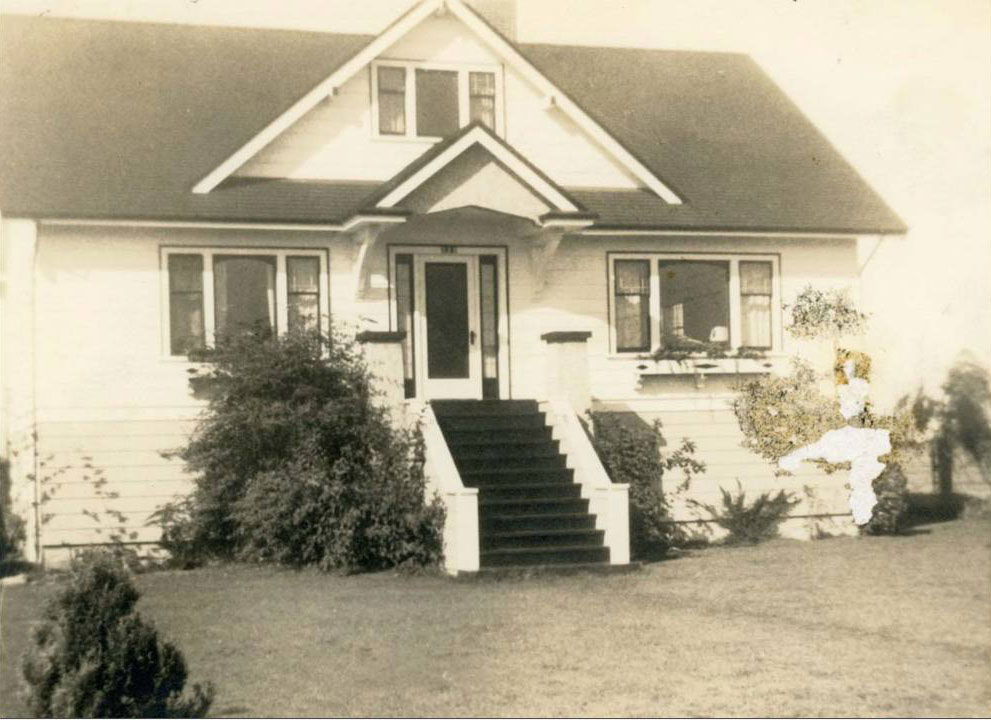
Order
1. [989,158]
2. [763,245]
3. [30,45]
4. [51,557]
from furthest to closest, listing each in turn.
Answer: [763,245] < [30,45] < [51,557] < [989,158]

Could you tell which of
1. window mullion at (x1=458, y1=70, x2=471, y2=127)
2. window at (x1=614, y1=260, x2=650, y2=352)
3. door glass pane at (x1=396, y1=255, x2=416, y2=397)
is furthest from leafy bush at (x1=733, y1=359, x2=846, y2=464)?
window mullion at (x1=458, y1=70, x2=471, y2=127)

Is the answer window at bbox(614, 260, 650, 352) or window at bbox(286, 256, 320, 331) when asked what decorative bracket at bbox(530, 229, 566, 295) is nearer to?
window at bbox(614, 260, 650, 352)

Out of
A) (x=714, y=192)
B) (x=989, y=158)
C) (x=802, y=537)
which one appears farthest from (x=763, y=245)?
(x=989, y=158)

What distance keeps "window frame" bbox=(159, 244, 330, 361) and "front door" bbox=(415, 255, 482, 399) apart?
153 centimetres

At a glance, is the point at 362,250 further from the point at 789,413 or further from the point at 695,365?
the point at 789,413

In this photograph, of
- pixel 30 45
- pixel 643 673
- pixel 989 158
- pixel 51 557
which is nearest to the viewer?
pixel 643 673

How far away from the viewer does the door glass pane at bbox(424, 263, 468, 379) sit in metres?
17.8

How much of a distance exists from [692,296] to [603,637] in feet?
26.9

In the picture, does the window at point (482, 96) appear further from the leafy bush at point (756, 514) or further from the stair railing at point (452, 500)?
the leafy bush at point (756, 514)

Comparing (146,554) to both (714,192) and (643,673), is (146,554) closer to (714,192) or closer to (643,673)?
(643,673)

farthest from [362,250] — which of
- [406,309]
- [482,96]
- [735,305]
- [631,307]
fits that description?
[735,305]

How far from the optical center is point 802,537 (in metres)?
16.3

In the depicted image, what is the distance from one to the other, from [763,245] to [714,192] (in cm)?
109

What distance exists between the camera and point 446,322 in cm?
1791
